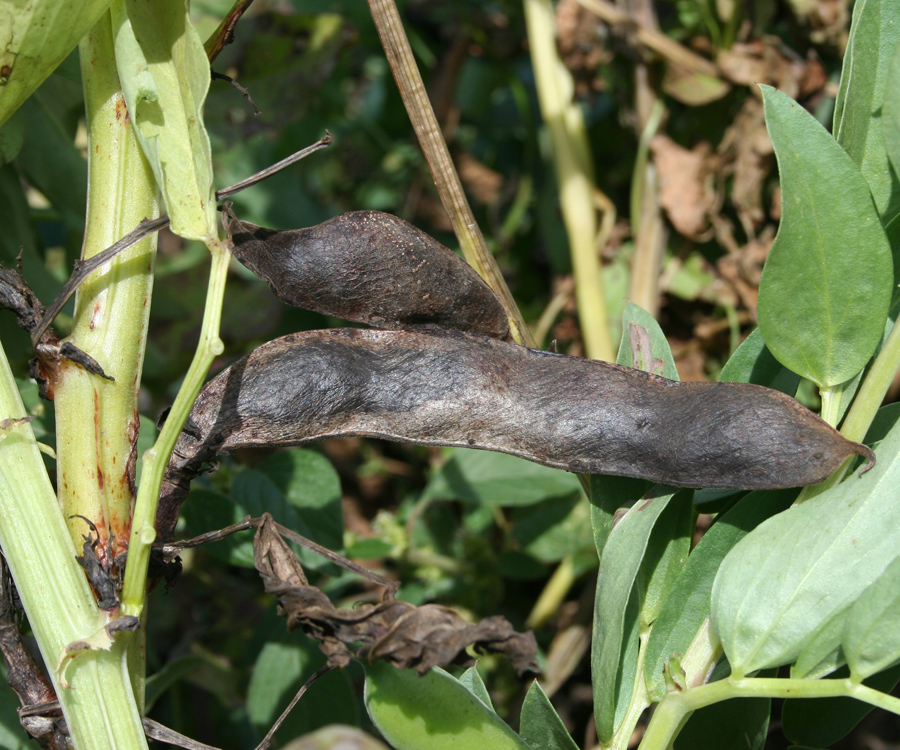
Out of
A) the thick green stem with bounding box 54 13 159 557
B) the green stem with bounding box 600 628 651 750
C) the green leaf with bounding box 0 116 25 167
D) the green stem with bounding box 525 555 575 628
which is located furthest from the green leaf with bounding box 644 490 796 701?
the green leaf with bounding box 0 116 25 167

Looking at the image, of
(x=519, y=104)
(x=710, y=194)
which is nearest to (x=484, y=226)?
(x=519, y=104)

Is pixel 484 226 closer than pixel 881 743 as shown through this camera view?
No

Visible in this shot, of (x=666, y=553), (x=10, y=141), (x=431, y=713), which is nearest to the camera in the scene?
(x=431, y=713)

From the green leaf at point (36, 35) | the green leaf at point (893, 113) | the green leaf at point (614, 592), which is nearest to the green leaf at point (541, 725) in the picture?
the green leaf at point (614, 592)

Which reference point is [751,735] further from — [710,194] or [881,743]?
[710,194]

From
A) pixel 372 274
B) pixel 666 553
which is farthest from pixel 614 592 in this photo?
pixel 372 274

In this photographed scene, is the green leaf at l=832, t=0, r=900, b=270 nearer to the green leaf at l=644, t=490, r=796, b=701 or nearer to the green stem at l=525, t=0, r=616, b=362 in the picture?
the green leaf at l=644, t=490, r=796, b=701

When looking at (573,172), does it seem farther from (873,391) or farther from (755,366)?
(873,391)

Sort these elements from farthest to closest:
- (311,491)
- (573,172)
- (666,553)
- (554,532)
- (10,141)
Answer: (573,172) < (554,532) < (311,491) < (10,141) < (666,553)
